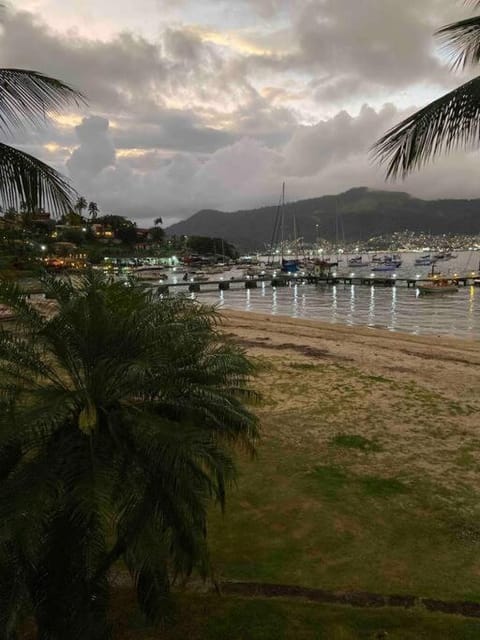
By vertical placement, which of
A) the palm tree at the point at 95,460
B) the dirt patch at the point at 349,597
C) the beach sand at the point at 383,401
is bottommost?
the beach sand at the point at 383,401

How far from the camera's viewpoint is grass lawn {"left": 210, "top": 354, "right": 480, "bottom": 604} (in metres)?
6.51

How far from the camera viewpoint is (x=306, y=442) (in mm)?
11281

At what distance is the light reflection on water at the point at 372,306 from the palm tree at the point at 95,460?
27.4 metres

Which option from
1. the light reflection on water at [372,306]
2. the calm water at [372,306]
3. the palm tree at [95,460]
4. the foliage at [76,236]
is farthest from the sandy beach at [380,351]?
the palm tree at [95,460]

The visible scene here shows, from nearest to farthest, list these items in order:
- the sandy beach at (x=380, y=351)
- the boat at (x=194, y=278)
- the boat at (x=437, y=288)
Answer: the sandy beach at (x=380, y=351)
the boat at (x=437, y=288)
the boat at (x=194, y=278)

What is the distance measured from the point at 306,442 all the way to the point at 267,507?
3172mm

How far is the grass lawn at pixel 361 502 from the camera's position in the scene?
651 centimetres

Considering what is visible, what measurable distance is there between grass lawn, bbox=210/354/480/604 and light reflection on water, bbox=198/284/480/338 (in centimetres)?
2062

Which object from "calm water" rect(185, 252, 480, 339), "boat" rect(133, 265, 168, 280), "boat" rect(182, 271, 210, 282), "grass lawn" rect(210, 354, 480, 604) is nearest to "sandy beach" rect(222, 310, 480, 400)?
"grass lawn" rect(210, 354, 480, 604)

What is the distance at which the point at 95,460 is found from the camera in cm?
421

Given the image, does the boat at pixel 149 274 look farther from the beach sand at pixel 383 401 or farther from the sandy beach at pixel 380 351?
the beach sand at pixel 383 401

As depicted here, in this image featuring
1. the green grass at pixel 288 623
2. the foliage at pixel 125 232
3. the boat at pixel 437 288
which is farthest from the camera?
the foliage at pixel 125 232

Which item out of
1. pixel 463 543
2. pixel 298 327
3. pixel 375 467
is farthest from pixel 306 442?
pixel 298 327

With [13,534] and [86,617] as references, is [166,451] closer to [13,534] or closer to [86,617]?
[13,534]
